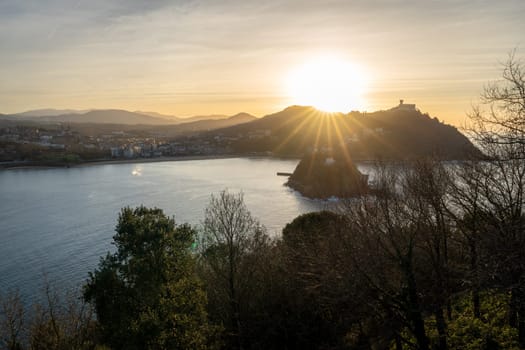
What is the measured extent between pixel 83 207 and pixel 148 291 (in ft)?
66.5

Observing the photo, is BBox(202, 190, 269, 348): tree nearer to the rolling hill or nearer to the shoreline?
the rolling hill

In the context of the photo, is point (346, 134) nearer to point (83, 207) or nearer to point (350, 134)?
point (350, 134)

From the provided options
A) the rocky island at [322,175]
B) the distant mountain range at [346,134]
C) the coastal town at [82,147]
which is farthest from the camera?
the coastal town at [82,147]

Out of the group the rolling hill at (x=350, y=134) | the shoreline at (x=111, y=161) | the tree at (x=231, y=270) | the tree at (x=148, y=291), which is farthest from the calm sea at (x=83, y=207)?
the rolling hill at (x=350, y=134)

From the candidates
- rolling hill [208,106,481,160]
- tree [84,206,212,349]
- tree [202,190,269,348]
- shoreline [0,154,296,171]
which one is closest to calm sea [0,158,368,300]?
shoreline [0,154,296,171]

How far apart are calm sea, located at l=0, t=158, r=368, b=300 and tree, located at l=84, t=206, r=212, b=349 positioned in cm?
741

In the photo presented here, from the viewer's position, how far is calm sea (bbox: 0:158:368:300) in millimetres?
12758

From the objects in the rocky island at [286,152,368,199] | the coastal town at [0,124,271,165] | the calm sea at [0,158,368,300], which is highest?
the coastal town at [0,124,271,165]

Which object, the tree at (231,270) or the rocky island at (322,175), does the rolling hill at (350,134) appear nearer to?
the rocky island at (322,175)

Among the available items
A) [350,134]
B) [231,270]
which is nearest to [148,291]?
[231,270]

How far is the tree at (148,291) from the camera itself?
430cm

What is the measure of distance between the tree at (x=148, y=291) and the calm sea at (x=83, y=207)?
7407mm

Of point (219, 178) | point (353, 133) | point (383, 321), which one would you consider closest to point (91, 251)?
point (383, 321)

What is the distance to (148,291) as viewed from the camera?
14.5 feet
